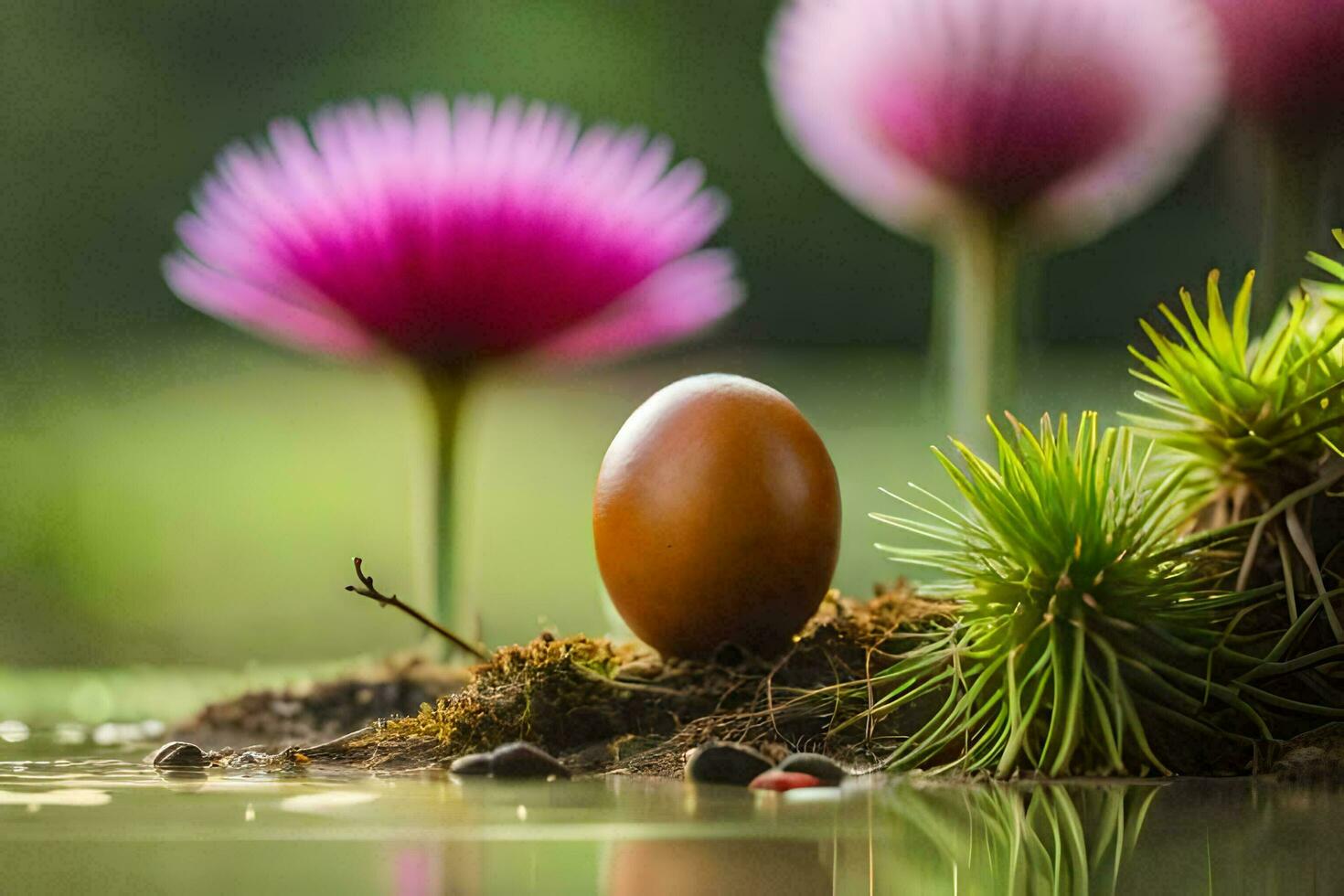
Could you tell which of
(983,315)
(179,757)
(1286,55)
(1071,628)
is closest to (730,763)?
(1071,628)

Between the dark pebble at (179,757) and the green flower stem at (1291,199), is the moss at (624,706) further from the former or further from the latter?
the green flower stem at (1291,199)

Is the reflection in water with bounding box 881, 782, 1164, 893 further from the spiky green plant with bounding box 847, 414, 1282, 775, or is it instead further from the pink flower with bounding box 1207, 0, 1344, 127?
the pink flower with bounding box 1207, 0, 1344, 127

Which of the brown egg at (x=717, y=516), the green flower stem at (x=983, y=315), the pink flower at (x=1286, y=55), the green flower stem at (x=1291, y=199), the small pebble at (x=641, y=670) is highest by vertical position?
the pink flower at (x=1286, y=55)

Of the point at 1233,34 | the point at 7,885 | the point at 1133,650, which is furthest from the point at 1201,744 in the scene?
the point at 1233,34

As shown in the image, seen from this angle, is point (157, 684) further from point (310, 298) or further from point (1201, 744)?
point (1201, 744)

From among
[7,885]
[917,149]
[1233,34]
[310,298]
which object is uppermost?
[1233,34]

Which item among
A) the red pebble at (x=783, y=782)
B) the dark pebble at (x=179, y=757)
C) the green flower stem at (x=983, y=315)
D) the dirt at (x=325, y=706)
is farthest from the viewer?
the green flower stem at (x=983, y=315)

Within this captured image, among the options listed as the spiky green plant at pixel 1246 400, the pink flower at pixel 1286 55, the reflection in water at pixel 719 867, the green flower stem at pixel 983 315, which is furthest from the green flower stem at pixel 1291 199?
the reflection in water at pixel 719 867
